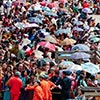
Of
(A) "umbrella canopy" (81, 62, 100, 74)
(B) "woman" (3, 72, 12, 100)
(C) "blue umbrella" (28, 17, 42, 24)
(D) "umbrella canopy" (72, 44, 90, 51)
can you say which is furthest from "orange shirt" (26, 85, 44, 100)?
(C) "blue umbrella" (28, 17, 42, 24)

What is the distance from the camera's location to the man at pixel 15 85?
2017 centimetres

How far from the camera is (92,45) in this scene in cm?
2867

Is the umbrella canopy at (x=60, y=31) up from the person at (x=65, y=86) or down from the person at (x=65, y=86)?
down

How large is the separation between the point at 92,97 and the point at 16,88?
2.33 m

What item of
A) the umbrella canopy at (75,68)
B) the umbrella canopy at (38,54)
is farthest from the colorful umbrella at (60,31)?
the umbrella canopy at (75,68)

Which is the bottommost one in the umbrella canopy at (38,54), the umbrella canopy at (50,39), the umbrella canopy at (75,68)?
the umbrella canopy at (50,39)

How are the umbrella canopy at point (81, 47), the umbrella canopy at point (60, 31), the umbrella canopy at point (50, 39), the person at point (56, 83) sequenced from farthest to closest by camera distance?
the umbrella canopy at point (60, 31) < the umbrella canopy at point (50, 39) < the umbrella canopy at point (81, 47) < the person at point (56, 83)

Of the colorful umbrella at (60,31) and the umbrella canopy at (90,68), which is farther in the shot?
the colorful umbrella at (60,31)

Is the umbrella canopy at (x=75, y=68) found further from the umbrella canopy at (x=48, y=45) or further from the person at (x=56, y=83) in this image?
the umbrella canopy at (x=48, y=45)

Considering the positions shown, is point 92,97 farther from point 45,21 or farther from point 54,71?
point 45,21

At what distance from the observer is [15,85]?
66.4ft

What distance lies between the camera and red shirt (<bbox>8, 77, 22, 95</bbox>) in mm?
20172

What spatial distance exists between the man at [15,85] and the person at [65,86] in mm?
1227

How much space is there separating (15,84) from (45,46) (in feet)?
22.9
